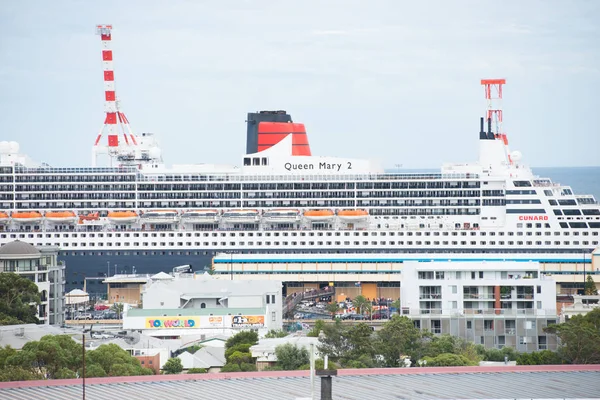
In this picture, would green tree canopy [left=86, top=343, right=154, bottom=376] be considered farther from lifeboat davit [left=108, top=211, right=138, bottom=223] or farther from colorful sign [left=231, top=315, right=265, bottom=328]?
lifeboat davit [left=108, top=211, right=138, bottom=223]

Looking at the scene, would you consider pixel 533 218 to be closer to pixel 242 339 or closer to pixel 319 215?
pixel 319 215

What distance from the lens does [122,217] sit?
99.2 metres

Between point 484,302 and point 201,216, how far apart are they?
33722mm

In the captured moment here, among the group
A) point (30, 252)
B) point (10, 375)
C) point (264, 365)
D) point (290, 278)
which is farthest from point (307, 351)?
point (290, 278)

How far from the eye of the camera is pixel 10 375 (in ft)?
163

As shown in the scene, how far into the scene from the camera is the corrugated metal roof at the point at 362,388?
44312 mm

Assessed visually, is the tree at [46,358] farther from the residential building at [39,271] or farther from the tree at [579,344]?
the residential building at [39,271]

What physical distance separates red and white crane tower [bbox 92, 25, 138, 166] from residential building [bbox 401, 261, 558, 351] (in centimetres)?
3760

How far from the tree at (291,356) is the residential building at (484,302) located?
12.2m

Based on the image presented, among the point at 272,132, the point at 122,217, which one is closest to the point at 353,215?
the point at 272,132

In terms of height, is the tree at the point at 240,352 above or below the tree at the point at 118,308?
below

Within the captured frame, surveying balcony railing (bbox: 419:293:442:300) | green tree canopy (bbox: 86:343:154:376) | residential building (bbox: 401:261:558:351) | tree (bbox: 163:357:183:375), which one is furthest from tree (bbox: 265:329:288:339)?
green tree canopy (bbox: 86:343:154:376)

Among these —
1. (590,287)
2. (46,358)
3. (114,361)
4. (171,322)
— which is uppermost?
(590,287)

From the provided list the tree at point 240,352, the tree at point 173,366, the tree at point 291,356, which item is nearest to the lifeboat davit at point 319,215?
the tree at point 240,352
